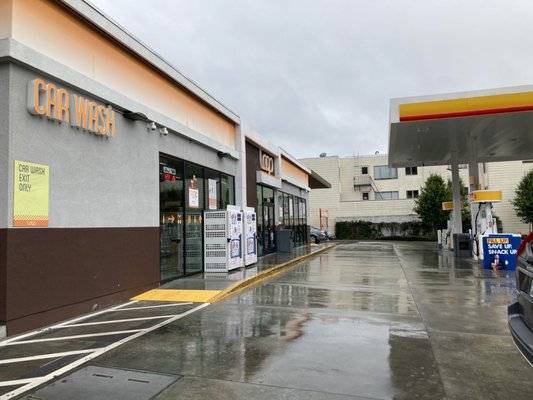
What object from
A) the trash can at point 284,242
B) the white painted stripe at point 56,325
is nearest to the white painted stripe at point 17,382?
the white painted stripe at point 56,325

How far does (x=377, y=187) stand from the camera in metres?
48.1

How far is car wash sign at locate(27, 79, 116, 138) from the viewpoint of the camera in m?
6.51

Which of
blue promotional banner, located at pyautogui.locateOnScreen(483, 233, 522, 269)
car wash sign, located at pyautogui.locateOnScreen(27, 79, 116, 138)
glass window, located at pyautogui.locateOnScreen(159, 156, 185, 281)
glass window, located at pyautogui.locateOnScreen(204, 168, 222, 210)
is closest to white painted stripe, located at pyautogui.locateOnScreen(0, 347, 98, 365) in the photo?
car wash sign, located at pyautogui.locateOnScreen(27, 79, 116, 138)

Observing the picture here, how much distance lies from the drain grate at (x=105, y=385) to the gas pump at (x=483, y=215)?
14168 millimetres

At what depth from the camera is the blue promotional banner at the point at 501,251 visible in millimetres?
13562

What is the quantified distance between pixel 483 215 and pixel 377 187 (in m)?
32.3

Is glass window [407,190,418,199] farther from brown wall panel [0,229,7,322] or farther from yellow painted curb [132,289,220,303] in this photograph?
brown wall panel [0,229,7,322]

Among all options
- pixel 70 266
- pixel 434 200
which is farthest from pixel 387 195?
Result: pixel 70 266

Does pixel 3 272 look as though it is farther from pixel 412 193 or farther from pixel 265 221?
pixel 412 193

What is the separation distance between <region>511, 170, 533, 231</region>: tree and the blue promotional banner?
993 inches

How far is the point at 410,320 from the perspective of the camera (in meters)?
6.78

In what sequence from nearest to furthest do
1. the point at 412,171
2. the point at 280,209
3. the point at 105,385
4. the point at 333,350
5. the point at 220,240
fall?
the point at 105,385
the point at 333,350
the point at 220,240
the point at 280,209
the point at 412,171

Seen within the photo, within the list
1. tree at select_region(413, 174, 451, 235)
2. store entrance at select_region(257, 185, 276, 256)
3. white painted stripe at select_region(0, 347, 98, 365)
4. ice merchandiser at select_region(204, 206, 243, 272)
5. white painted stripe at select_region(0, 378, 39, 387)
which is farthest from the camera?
tree at select_region(413, 174, 451, 235)

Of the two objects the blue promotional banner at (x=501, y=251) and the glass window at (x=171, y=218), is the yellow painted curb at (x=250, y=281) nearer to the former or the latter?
the glass window at (x=171, y=218)
